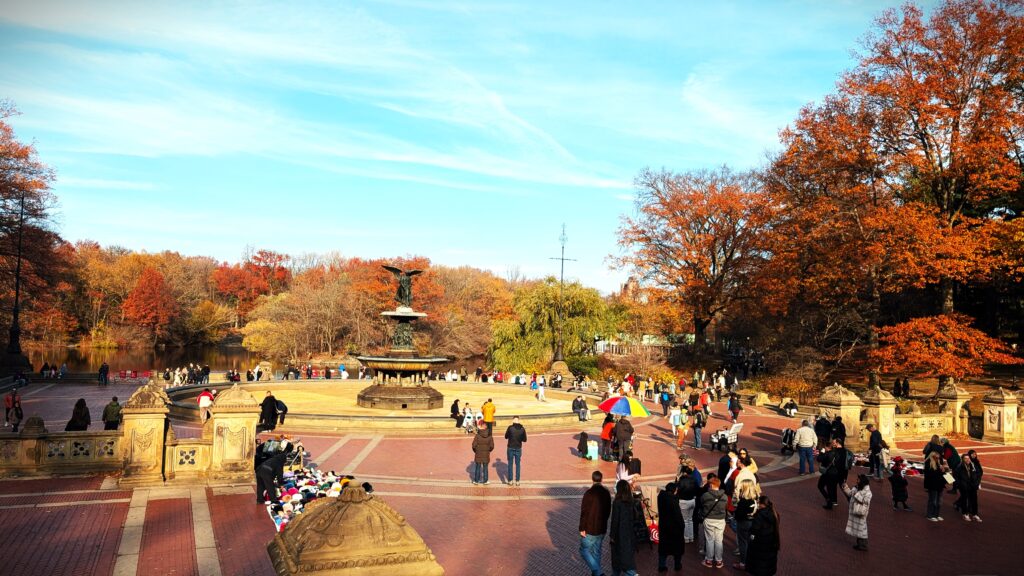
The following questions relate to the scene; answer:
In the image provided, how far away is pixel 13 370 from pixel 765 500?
1641 inches

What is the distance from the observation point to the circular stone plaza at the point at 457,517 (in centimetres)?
977

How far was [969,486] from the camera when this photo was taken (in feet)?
43.7

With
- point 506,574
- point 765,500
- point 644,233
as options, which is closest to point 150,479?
point 506,574

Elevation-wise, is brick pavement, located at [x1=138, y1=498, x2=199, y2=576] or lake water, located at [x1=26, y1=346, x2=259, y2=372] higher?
brick pavement, located at [x1=138, y1=498, x2=199, y2=576]

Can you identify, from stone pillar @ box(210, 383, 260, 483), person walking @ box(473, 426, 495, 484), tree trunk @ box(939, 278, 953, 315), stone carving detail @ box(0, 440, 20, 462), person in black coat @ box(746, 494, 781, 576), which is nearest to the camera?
person in black coat @ box(746, 494, 781, 576)

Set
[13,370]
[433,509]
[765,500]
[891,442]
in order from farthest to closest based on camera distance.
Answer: [13,370]
[891,442]
[433,509]
[765,500]

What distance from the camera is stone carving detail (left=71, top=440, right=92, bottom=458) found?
46.6ft

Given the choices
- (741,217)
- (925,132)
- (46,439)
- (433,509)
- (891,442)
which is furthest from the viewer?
(741,217)

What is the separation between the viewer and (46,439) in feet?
45.9

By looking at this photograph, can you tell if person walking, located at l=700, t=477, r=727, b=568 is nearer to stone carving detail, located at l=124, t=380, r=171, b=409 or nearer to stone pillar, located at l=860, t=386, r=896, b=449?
stone carving detail, located at l=124, t=380, r=171, b=409

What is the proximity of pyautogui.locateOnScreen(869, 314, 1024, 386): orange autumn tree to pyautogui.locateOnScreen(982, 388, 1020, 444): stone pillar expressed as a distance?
4.74 m

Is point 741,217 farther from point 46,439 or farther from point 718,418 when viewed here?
point 46,439

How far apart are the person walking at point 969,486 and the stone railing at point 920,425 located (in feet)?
32.5

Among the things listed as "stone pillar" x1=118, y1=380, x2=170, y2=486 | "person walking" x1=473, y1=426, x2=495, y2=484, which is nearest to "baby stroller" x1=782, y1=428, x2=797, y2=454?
"person walking" x1=473, y1=426, x2=495, y2=484
